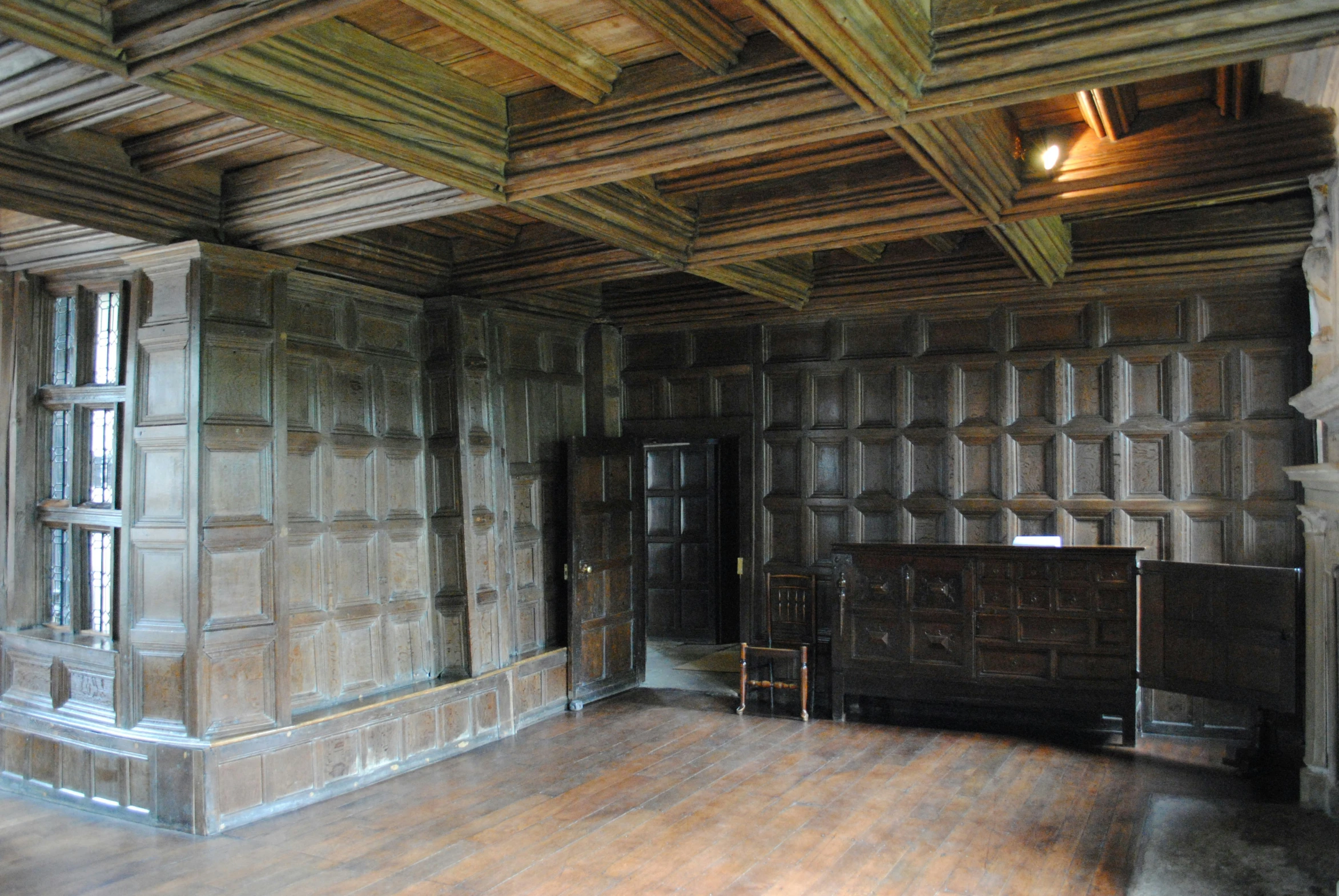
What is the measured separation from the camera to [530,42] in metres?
3.09

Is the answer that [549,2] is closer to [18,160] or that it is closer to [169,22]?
[169,22]

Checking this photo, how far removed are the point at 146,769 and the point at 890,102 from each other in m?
4.58

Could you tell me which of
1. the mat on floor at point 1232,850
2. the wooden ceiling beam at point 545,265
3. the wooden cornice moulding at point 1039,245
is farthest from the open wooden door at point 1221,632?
the wooden ceiling beam at point 545,265

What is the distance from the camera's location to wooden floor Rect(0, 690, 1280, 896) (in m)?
4.02

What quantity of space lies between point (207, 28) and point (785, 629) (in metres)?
5.42

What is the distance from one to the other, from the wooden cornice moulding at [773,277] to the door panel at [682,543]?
3401mm

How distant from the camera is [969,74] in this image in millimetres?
2938

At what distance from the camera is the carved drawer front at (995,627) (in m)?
6.06

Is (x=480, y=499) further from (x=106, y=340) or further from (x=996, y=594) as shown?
(x=996, y=594)

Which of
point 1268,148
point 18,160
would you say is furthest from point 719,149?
point 18,160

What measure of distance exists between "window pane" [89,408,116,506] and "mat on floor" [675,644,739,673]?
4863 mm

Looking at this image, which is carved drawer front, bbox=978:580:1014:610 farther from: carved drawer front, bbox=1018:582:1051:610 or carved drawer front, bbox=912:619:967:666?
carved drawer front, bbox=912:619:967:666

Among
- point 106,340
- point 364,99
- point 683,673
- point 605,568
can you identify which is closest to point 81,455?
point 106,340

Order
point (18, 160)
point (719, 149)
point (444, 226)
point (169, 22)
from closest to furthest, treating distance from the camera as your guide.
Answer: point (169, 22) → point (719, 149) → point (18, 160) → point (444, 226)
